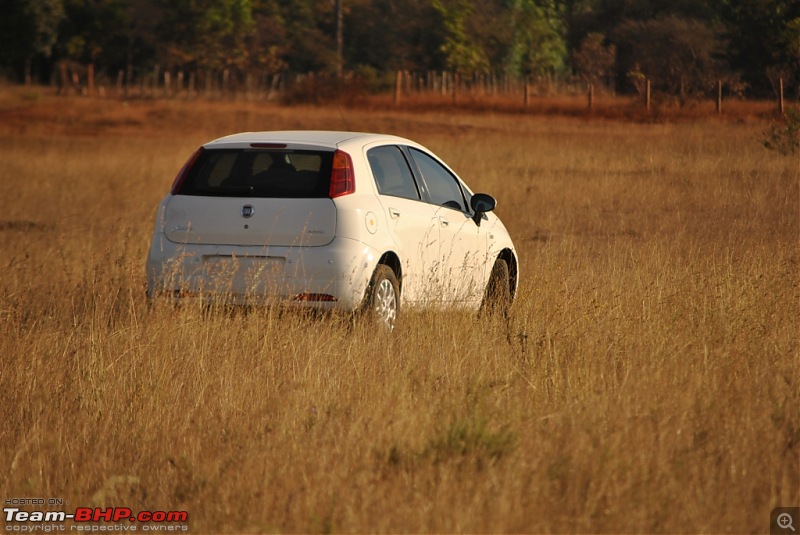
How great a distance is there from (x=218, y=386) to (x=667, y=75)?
3224 centimetres

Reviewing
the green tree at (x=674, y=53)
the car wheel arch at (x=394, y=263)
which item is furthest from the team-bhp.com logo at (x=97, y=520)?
the green tree at (x=674, y=53)

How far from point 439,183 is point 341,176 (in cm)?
158

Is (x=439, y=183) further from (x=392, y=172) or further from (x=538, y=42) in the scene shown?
(x=538, y=42)

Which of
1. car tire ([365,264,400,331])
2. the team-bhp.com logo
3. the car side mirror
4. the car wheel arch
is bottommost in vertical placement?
the team-bhp.com logo

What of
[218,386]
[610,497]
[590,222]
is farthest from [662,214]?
[610,497]

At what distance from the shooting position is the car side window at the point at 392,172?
864 cm

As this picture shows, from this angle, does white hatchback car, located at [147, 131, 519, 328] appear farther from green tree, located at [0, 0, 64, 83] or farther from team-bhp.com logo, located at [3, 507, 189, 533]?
green tree, located at [0, 0, 64, 83]

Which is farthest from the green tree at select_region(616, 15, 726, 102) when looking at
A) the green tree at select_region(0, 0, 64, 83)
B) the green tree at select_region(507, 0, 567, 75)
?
the green tree at select_region(0, 0, 64, 83)

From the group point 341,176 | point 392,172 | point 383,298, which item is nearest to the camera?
point 341,176

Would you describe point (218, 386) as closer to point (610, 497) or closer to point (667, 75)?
point (610, 497)


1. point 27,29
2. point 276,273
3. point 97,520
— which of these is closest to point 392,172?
point 276,273

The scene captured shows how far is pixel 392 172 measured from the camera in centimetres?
891

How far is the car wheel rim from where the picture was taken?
27.2ft

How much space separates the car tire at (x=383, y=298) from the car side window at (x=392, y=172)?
0.61 m
